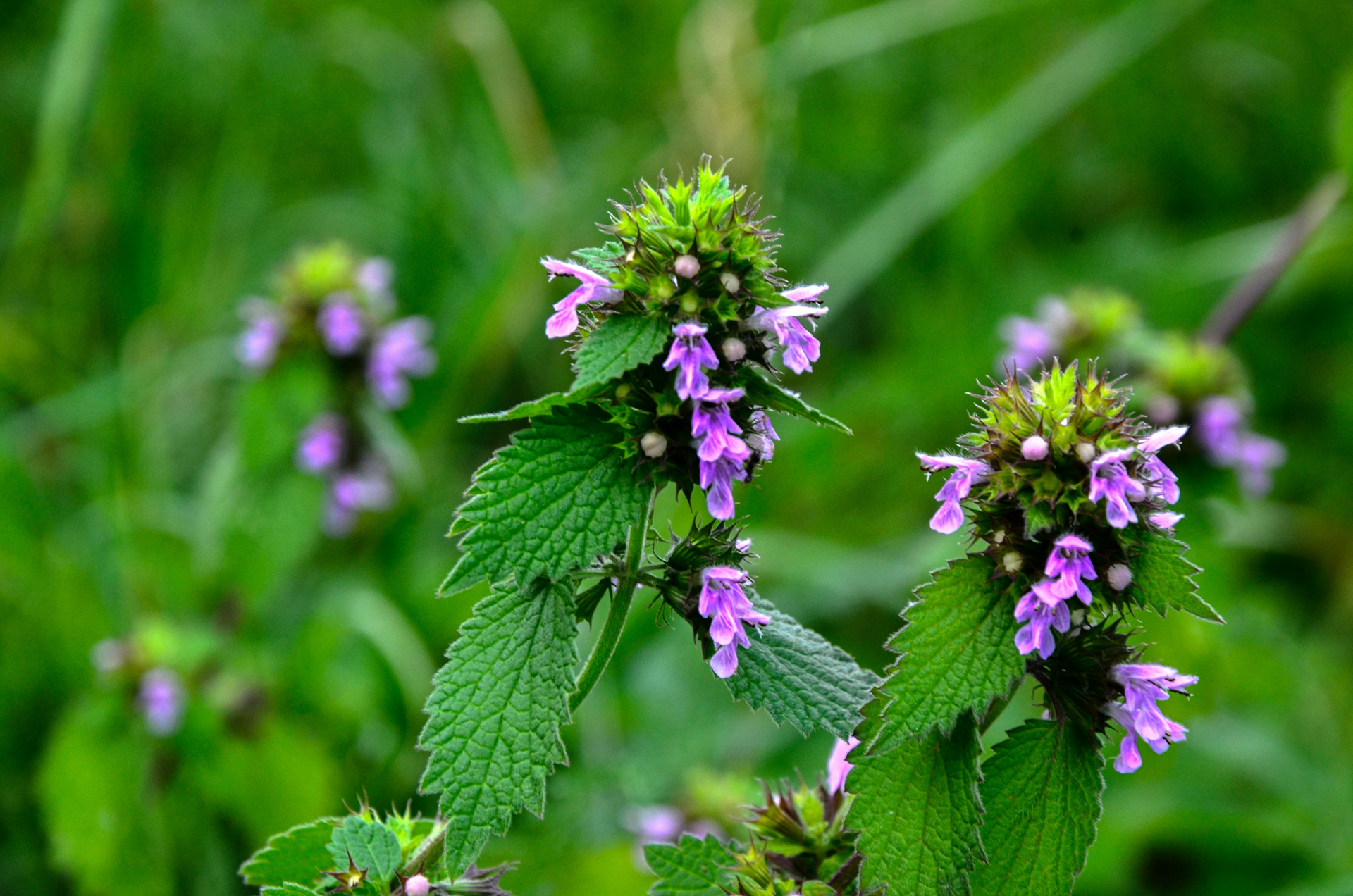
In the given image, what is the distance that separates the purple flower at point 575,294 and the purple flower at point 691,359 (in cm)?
9

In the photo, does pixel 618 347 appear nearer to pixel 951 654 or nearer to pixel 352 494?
pixel 951 654

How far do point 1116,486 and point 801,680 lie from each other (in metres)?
0.36

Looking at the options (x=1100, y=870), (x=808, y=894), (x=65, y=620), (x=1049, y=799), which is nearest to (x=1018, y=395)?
(x=1049, y=799)

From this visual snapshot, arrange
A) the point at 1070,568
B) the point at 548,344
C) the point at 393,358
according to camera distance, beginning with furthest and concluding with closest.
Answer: the point at 548,344, the point at 393,358, the point at 1070,568

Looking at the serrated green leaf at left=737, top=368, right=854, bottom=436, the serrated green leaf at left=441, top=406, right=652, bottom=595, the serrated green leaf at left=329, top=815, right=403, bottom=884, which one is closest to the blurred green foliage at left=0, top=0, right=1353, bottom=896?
the serrated green leaf at left=329, top=815, right=403, bottom=884

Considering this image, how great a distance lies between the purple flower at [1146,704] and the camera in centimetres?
108

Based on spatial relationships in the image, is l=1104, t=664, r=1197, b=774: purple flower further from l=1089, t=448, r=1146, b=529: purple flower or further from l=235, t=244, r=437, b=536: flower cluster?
l=235, t=244, r=437, b=536: flower cluster

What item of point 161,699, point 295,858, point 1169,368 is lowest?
point 295,858

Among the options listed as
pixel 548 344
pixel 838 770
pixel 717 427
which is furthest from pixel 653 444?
pixel 548 344

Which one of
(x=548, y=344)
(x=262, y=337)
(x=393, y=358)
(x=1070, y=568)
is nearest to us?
(x=1070, y=568)

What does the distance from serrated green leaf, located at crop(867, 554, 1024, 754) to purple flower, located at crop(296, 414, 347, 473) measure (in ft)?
6.67

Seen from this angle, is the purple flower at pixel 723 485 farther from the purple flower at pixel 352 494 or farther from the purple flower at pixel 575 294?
the purple flower at pixel 352 494

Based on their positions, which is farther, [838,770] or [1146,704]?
[838,770]

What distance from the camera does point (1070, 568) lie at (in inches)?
40.4
